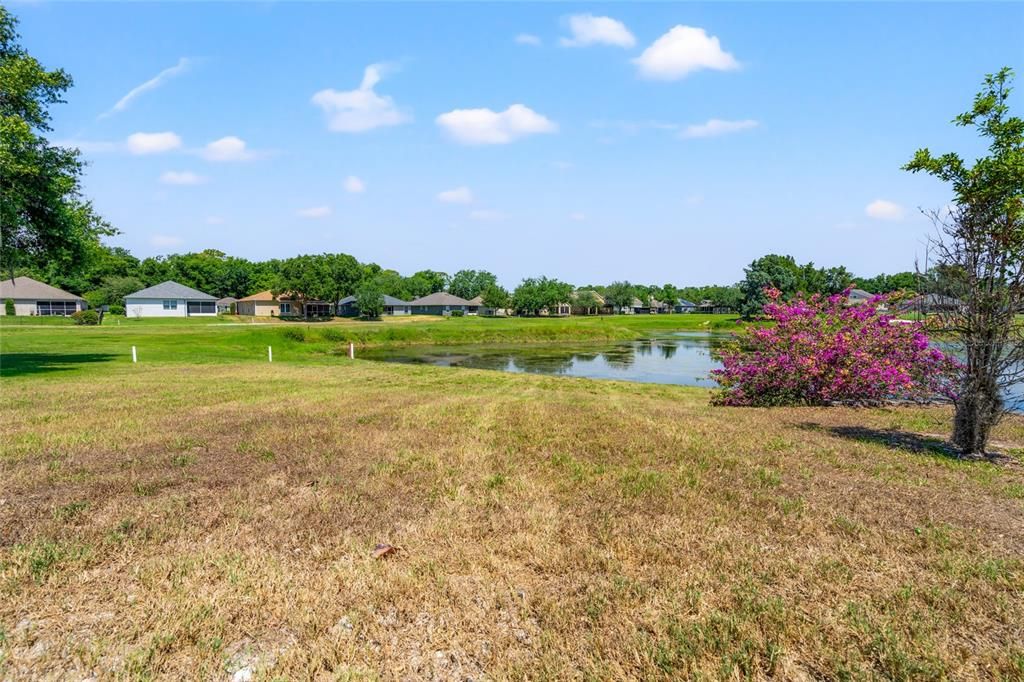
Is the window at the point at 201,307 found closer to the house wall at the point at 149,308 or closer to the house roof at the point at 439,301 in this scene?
the house wall at the point at 149,308

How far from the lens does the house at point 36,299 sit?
7350 cm

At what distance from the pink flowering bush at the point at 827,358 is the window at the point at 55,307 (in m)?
92.1

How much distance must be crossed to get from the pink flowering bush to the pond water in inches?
403

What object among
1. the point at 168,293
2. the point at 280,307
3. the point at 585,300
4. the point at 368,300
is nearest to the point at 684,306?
the point at 585,300

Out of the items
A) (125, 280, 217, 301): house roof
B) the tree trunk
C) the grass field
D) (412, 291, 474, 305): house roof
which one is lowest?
the grass field

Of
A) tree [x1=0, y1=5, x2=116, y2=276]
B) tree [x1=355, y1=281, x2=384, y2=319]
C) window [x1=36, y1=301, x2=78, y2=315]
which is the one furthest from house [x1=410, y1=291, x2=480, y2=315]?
tree [x1=0, y1=5, x2=116, y2=276]

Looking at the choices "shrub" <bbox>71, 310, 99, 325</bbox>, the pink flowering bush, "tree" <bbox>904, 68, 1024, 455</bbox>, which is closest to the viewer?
"tree" <bbox>904, 68, 1024, 455</bbox>

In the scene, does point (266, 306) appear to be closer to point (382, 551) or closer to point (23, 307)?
point (23, 307)

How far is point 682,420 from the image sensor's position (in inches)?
475

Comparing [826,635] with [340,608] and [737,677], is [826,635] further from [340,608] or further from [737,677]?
[340,608]

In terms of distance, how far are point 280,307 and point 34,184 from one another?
84102 mm

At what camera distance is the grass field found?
3.70 meters

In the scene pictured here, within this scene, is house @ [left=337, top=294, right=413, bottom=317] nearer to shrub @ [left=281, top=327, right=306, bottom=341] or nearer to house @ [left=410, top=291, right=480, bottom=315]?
house @ [left=410, top=291, right=480, bottom=315]

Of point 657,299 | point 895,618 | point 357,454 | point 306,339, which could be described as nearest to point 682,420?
point 357,454
